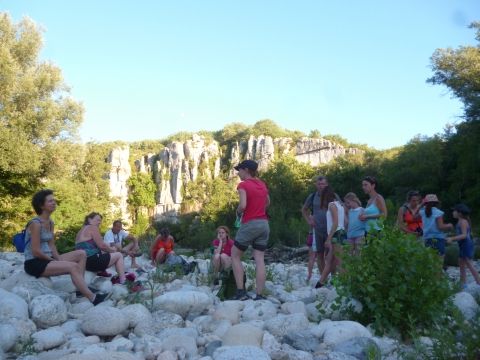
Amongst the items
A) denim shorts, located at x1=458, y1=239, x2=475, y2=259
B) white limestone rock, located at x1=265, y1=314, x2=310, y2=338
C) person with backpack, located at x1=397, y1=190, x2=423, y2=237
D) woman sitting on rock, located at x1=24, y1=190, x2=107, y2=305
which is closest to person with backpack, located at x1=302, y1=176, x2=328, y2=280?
person with backpack, located at x1=397, y1=190, x2=423, y2=237

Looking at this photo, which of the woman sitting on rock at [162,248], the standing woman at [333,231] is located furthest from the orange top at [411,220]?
the woman sitting on rock at [162,248]

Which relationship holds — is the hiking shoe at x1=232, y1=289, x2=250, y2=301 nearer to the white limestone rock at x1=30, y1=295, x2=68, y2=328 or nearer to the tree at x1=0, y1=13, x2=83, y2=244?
the white limestone rock at x1=30, y1=295, x2=68, y2=328

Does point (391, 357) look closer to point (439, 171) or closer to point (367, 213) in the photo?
point (367, 213)

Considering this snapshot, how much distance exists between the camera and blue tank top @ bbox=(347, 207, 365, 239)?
7.19m

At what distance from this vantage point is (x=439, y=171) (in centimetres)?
2519

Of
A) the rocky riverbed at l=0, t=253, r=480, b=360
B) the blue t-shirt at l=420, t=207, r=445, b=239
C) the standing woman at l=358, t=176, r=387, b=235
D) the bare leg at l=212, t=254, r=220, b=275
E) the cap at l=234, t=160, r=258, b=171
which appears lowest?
the rocky riverbed at l=0, t=253, r=480, b=360

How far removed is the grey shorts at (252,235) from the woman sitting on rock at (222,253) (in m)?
1.52

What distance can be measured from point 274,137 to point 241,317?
208 ft

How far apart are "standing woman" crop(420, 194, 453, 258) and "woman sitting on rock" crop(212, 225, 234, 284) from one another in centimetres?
286

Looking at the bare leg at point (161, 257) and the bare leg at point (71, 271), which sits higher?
the bare leg at point (71, 271)

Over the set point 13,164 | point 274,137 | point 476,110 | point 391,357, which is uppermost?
point 274,137

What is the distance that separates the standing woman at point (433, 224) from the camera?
7.24 m

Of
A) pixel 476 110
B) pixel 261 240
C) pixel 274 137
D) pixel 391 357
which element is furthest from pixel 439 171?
pixel 274 137

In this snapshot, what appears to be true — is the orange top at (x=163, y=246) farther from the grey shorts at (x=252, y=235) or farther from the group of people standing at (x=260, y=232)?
the grey shorts at (x=252, y=235)
